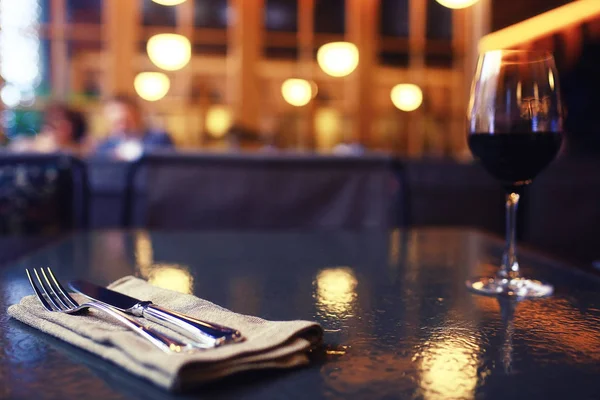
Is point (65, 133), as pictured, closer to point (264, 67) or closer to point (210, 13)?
point (210, 13)

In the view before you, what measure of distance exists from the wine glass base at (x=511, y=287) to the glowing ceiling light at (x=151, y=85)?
20.1 ft

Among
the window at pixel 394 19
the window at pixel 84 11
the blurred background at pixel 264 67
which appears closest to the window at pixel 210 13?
the blurred background at pixel 264 67

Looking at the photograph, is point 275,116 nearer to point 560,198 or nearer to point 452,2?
point 452,2

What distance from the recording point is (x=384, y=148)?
7.07 m

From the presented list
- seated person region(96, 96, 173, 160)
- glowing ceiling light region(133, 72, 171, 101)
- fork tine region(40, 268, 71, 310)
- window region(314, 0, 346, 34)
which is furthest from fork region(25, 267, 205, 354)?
window region(314, 0, 346, 34)

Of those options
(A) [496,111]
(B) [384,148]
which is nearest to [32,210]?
(A) [496,111]

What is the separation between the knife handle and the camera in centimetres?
33

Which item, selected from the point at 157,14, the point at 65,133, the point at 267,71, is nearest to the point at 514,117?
the point at 65,133

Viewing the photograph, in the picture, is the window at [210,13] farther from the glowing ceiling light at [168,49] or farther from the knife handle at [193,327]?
the knife handle at [193,327]

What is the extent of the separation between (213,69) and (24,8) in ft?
6.53

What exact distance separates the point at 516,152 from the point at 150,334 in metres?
0.38

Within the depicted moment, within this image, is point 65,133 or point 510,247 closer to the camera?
point 510,247

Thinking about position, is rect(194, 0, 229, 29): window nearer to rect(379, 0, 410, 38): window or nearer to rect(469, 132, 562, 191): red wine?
rect(379, 0, 410, 38): window

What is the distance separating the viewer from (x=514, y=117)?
55cm
